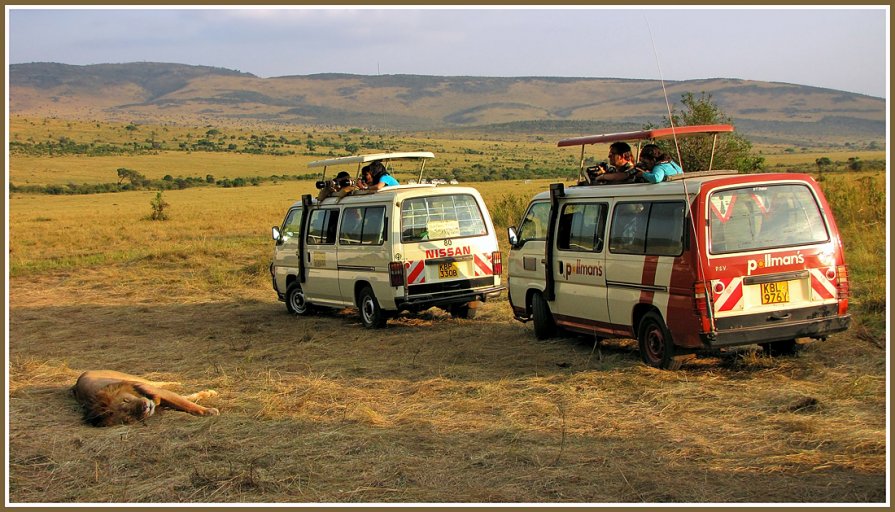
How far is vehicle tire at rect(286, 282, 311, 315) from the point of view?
1669 cm

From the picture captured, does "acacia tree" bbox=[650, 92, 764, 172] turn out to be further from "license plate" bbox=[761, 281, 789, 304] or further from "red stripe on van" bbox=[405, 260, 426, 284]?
"license plate" bbox=[761, 281, 789, 304]

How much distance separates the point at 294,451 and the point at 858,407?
4.41 meters

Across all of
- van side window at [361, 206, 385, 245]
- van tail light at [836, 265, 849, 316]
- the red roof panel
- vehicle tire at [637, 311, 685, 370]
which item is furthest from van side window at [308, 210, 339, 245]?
van tail light at [836, 265, 849, 316]

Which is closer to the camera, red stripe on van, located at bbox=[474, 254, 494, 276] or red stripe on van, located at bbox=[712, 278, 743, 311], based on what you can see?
red stripe on van, located at bbox=[712, 278, 743, 311]

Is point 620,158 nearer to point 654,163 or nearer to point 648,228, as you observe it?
point 654,163

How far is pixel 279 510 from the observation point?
6125 millimetres

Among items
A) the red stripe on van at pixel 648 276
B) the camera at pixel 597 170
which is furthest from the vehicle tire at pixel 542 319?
the red stripe on van at pixel 648 276

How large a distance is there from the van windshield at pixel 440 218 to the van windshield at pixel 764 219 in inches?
208

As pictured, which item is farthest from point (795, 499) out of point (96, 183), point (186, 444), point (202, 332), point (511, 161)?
point (511, 161)

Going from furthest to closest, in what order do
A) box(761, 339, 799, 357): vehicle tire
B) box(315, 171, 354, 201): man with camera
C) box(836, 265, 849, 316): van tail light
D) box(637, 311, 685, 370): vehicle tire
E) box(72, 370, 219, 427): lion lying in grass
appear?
box(315, 171, 354, 201): man with camera, box(761, 339, 799, 357): vehicle tire, box(637, 311, 685, 370): vehicle tire, box(836, 265, 849, 316): van tail light, box(72, 370, 219, 427): lion lying in grass

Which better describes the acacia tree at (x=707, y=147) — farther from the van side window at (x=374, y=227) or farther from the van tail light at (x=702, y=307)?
the van tail light at (x=702, y=307)

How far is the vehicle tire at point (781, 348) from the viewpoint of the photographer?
10.1 m

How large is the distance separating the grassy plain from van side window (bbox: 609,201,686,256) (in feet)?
3.95

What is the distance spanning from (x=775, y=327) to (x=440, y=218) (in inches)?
225
